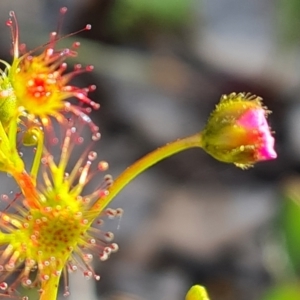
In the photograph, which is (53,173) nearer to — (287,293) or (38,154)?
(38,154)

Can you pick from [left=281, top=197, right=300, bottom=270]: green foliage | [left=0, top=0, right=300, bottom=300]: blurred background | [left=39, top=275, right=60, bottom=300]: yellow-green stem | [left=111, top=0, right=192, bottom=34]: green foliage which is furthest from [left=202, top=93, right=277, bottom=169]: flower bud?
[left=111, top=0, right=192, bottom=34]: green foliage

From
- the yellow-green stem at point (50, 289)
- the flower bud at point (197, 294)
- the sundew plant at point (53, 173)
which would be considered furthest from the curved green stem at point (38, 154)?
the flower bud at point (197, 294)

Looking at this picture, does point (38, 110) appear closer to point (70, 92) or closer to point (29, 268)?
point (70, 92)

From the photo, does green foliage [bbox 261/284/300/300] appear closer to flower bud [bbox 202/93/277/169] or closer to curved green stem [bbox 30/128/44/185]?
flower bud [bbox 202/93/277/169]

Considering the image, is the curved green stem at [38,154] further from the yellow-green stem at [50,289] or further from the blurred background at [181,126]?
the blurred background at [181,126]

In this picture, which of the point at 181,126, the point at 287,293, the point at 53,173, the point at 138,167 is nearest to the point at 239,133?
the point at 138,167
